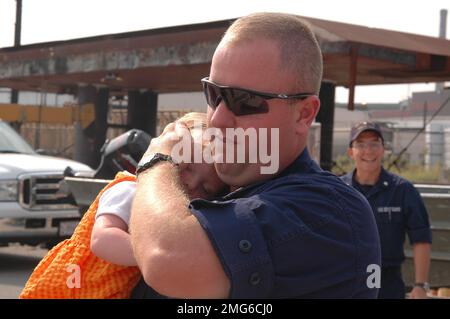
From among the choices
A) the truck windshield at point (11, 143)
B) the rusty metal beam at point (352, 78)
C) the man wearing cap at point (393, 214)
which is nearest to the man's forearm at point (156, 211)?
the man wearing cap at point (393, 214)

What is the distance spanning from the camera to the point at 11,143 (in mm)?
12055

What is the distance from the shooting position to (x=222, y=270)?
5.80 ft

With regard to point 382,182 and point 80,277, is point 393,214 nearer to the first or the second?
point 382,182

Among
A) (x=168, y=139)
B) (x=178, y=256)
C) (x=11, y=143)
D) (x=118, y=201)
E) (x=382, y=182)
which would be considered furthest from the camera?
(x=11, y=143)

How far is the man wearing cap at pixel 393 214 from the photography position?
5.65 meters

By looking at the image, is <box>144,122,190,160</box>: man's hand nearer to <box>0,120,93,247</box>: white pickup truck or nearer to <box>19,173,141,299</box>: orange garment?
<box>19,173,141,299</box>: orange garment

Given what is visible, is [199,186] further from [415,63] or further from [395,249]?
[415,63]

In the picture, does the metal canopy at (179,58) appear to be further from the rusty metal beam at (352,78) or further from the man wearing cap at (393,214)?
the man wearing cap at (393,214)

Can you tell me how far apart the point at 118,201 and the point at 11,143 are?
9.83 meters

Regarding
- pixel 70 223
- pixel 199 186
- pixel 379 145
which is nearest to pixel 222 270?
pixel 199 186

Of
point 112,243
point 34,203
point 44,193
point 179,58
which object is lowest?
point 34,203

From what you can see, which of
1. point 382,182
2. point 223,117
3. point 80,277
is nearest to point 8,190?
point 382,182

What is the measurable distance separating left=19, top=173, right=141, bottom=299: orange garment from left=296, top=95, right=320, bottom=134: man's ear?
2.22 ft

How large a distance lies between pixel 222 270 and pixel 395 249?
13.4ft
